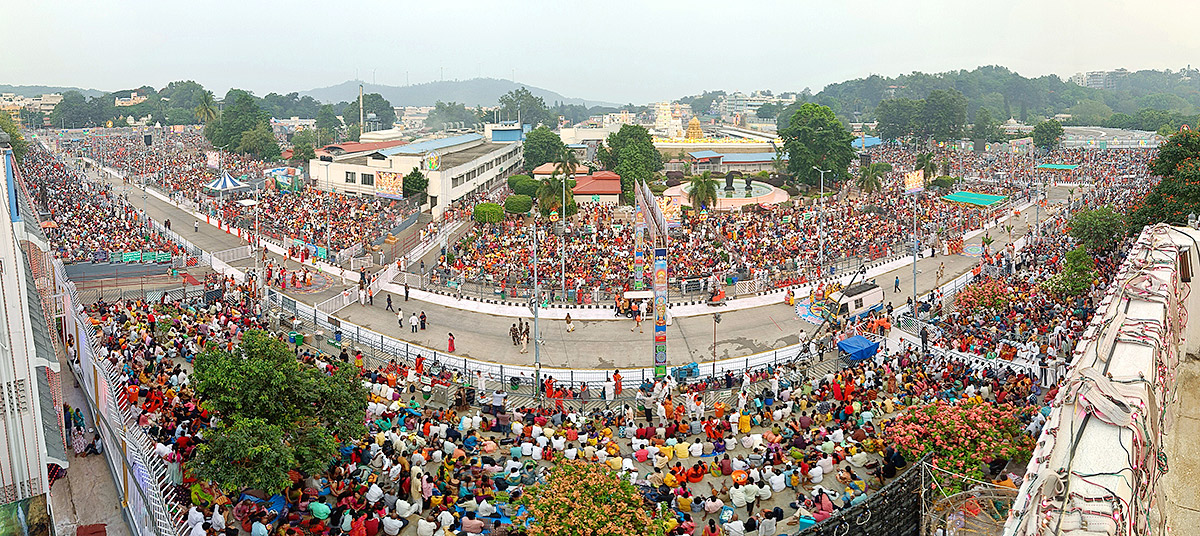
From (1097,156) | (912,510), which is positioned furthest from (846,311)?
(1097,156)

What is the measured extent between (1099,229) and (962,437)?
2229 centimetres

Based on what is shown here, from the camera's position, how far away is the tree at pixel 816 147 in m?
68.3

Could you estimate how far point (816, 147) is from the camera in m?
68.8

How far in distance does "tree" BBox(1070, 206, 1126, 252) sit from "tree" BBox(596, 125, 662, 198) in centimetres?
3306

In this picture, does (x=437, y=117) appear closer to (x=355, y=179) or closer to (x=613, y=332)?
(x=355, y=179)

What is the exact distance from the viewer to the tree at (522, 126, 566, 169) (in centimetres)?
8000

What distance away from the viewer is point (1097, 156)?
87.7 m

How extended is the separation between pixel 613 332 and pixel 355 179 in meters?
37.1

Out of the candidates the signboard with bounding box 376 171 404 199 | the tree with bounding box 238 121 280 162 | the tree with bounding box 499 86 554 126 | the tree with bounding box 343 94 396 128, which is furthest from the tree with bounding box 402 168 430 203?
the tree with bounding box 343 94 396 128

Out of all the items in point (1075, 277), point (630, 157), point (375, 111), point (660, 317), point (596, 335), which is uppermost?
point (375, 111)

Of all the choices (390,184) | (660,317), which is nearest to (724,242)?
(660,317)

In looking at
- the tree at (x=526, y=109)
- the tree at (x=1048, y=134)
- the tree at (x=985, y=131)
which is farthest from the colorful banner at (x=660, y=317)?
the tree at (x=526, y=109)

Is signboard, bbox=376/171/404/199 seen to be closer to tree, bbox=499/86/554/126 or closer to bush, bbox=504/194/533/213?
bush, bbox=504/194/533/213

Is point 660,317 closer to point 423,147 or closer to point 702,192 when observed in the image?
point 702,192
